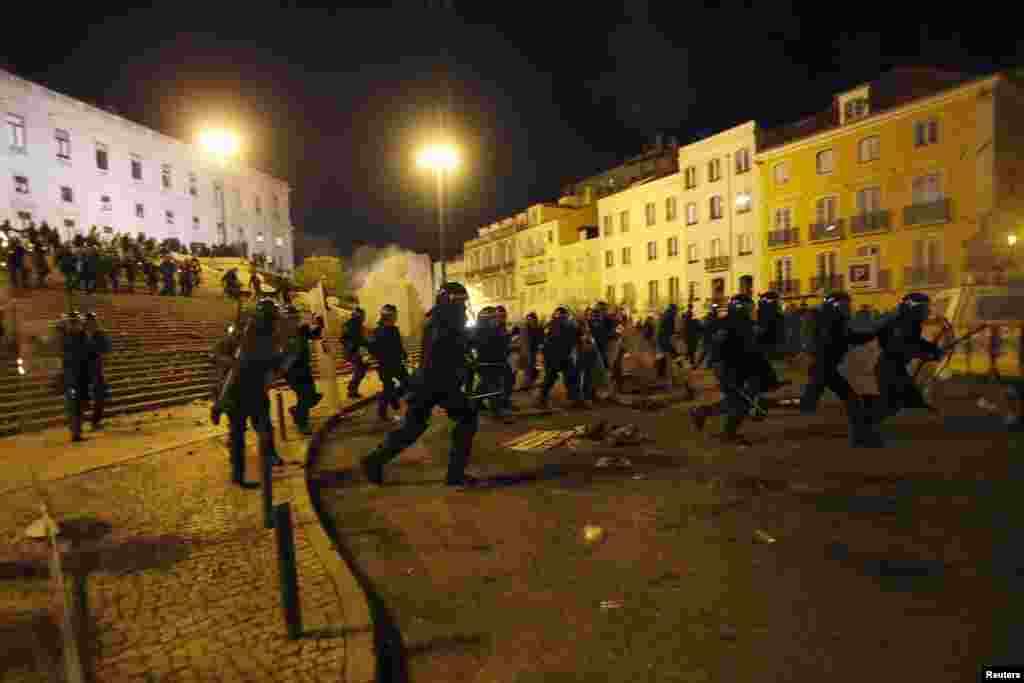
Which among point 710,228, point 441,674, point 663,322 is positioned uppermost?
point 710,228

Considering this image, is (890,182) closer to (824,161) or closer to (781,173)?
(824,161)

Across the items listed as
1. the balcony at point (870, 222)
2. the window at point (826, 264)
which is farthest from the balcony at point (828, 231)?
the window at point (826, 264)

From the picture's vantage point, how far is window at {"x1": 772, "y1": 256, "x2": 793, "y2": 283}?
33.8 metres

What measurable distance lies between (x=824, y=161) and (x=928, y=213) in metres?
6.01

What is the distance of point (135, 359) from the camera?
13.9 m

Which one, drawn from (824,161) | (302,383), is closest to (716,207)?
(824,161)

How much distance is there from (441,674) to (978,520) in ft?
13.6

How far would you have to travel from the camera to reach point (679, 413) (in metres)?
10.2

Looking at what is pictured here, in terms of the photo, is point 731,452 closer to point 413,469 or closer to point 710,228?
point 413,469

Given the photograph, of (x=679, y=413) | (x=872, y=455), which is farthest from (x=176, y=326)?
(x=872, y=455)

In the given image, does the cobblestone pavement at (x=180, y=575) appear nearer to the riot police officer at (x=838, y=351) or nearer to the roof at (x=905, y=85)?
the riot police officer at (x=838, y=351)

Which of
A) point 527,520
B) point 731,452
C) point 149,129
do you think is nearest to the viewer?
point 527,520

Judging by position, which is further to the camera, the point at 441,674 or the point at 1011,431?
the point at 1011,431

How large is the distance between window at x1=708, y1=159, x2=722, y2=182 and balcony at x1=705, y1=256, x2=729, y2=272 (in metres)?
4.64
